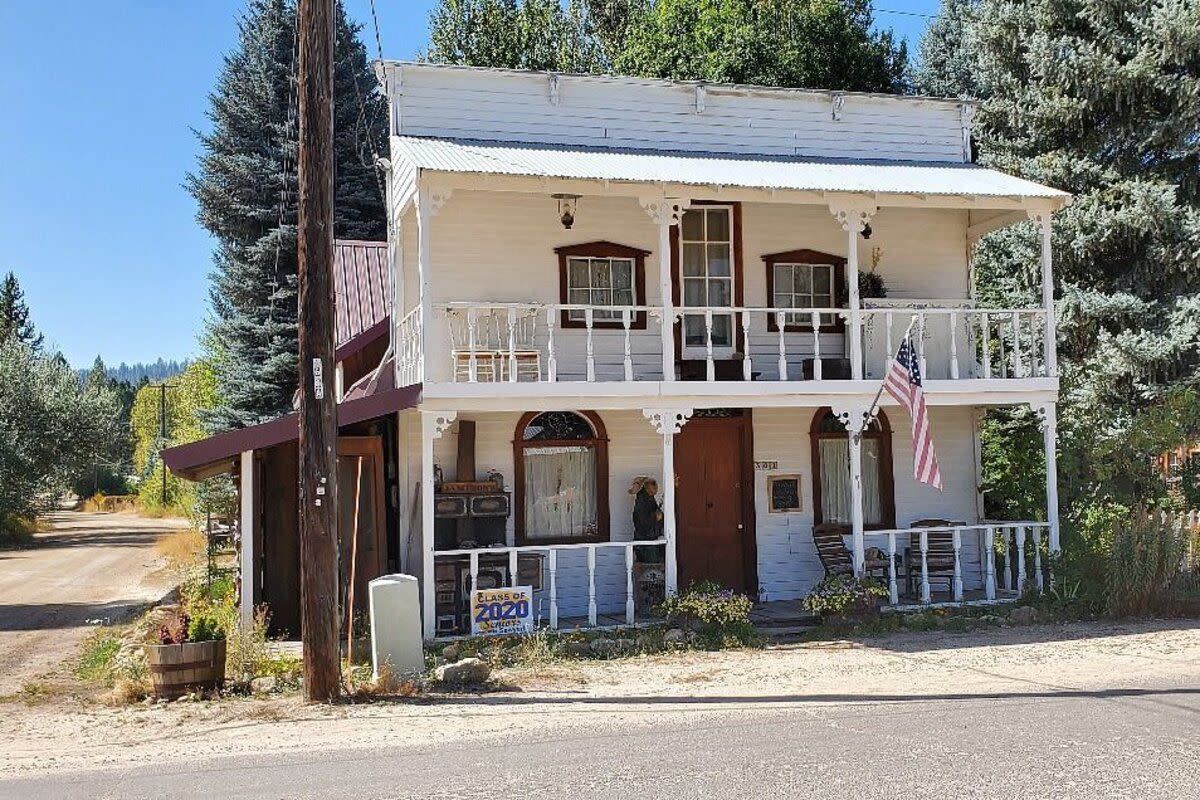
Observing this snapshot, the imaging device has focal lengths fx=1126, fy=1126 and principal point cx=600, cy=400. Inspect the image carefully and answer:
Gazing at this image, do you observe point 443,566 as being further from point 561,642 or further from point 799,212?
point 799,212

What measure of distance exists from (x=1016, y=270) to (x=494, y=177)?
12.5 m

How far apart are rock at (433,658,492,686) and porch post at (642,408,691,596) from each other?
3.30m

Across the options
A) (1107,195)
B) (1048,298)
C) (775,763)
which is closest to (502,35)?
(1107,195)

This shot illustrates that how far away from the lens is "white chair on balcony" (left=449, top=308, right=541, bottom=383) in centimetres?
1386

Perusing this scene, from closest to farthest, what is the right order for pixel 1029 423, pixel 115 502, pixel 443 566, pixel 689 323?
pixel 443 566
pixel 689 323
pixel 1029 423
pixel 115 502

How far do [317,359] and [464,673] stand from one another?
129 inches

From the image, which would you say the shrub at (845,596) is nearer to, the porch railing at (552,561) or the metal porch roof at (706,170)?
the porch railing at (552,561)

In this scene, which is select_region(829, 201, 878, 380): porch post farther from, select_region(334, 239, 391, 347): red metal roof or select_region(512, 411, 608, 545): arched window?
select_region(334, 239, 391, 347): red metal roof

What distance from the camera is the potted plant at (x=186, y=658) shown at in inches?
412

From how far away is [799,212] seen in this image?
651 inches

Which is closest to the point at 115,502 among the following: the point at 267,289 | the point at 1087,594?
the point at 267,289

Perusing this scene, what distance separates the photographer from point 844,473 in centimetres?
1642

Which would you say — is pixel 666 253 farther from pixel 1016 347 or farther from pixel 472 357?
pixel 1016 347

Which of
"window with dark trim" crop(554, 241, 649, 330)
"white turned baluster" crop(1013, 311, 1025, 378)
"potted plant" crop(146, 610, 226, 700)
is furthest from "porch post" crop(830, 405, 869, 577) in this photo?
"potted plant" crop(146, 610, 226, 700)
